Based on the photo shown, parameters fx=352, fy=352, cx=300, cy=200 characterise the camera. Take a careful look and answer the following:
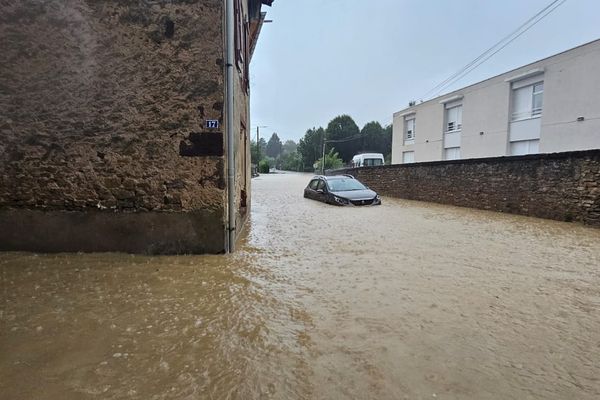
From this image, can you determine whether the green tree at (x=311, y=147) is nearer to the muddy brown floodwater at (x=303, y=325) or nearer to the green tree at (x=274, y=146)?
the muddy brown floodwater at (x=303, y=325)

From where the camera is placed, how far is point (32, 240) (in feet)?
18.2

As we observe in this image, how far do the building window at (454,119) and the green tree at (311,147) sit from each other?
44.4 metres

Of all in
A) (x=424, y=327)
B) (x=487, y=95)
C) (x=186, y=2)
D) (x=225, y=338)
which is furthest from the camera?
(x=487, y=95)

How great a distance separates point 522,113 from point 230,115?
20.3m

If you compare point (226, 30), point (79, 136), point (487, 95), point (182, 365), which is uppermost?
point (487, 95)

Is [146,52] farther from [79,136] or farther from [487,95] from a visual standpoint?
[487,95]

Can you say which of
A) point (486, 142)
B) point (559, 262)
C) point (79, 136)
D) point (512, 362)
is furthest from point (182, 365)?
point (486, 142)

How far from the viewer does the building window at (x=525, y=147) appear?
19281 mm

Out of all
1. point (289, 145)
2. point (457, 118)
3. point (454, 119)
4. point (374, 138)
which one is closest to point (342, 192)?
point (457, 118)

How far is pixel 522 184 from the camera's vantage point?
430 inches

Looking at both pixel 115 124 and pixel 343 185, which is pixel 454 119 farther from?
pixel 115 124

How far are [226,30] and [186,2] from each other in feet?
2.38

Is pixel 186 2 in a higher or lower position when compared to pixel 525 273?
higher

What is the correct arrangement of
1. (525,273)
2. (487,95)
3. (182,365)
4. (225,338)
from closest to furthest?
(182,365) → (225,338) → (525,273) → (487,95)
